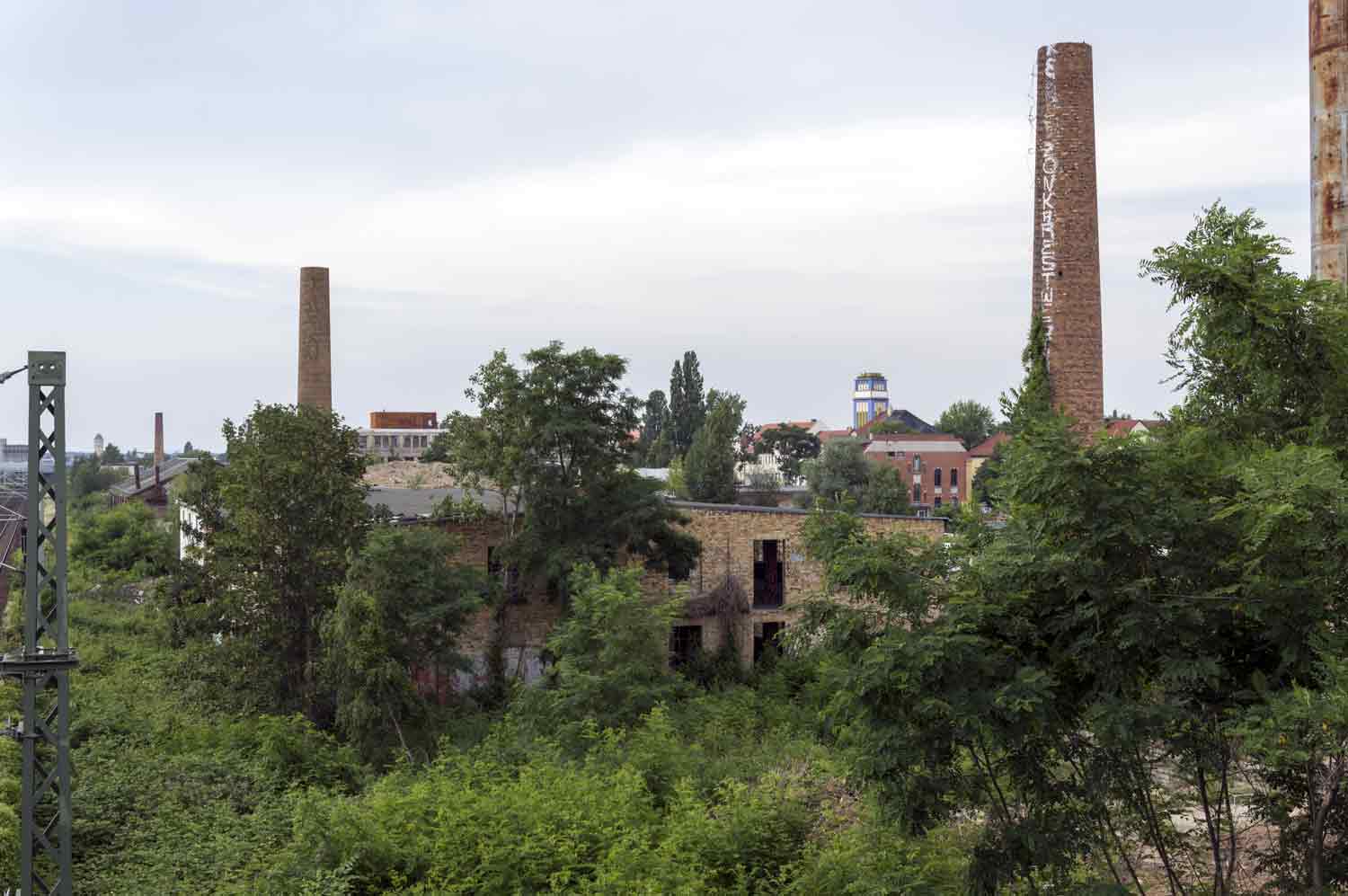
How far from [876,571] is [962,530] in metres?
1.61

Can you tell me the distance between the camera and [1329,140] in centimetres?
1511

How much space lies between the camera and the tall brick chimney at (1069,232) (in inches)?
908

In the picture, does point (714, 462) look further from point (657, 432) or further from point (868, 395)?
point (868, 395)

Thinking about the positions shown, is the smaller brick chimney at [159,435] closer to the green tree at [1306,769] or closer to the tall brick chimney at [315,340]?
the tall brick chimney at [315,340]

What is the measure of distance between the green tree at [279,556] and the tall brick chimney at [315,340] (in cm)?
1383

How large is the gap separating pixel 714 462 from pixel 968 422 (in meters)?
60.5

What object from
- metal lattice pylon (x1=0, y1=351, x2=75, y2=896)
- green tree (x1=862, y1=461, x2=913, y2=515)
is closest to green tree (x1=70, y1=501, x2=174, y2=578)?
green tree (x1=862, y1=461, x2=913, y2=515)

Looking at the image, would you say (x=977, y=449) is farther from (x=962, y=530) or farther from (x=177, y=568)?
(x=962, y=530)

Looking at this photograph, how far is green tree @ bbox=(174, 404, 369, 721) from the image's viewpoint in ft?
83.9

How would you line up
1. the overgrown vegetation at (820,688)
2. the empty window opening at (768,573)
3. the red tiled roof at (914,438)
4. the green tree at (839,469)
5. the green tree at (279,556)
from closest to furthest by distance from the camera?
the overgrown vegetation at (820,688)
the green tree at (279,556)
the empty window opening at (768,573)
the green tree at (839,469)
the red tiled roof at (914,438)

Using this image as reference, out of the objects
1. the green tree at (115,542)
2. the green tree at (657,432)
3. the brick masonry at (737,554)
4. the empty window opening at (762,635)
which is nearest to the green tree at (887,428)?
the green tree at (657,432)

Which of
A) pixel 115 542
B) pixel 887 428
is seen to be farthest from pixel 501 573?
pixel 887 428

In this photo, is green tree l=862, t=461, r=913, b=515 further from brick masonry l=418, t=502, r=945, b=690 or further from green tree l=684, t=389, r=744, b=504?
brick masonry l=418, t=502, r=945, b=690

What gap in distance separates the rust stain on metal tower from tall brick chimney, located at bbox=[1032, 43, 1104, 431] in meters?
7.46
